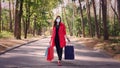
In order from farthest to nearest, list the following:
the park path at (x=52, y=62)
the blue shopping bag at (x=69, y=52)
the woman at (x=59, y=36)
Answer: the blue shopping bag at (x=69, y=52) → the woman at (x=59, y=36) → the park path at (x=52, y=62)

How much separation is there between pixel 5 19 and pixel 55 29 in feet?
314

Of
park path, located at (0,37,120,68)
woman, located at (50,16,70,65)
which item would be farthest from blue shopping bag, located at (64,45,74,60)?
woman, located at (50,16,70,65)

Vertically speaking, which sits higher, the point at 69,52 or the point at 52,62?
the point at 69,52

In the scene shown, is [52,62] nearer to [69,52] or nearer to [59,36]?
[69,52]

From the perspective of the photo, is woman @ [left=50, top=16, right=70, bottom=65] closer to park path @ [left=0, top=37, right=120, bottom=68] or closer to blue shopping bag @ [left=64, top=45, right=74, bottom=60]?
blue shopping bag @ [left=64, top=45, right=74, bottom=60]

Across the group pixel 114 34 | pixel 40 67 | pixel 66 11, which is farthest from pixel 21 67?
pixel 66 11

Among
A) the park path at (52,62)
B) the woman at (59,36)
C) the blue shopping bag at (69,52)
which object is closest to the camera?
the park path at (52,62)

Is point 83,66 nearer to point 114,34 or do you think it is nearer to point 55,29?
point 55,29

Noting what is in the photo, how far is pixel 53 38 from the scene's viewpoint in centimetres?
1518

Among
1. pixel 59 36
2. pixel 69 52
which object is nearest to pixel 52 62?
pixel 69 52

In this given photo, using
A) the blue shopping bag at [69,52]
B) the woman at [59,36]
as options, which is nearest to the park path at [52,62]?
the blue shopping bag at [69,52]

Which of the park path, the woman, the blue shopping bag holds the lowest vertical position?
the park path

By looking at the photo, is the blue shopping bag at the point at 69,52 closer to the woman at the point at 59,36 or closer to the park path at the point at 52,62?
the park path at the point at 52,62

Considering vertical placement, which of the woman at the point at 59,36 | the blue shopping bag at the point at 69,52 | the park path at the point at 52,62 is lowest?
the park path at the point at 52,62
